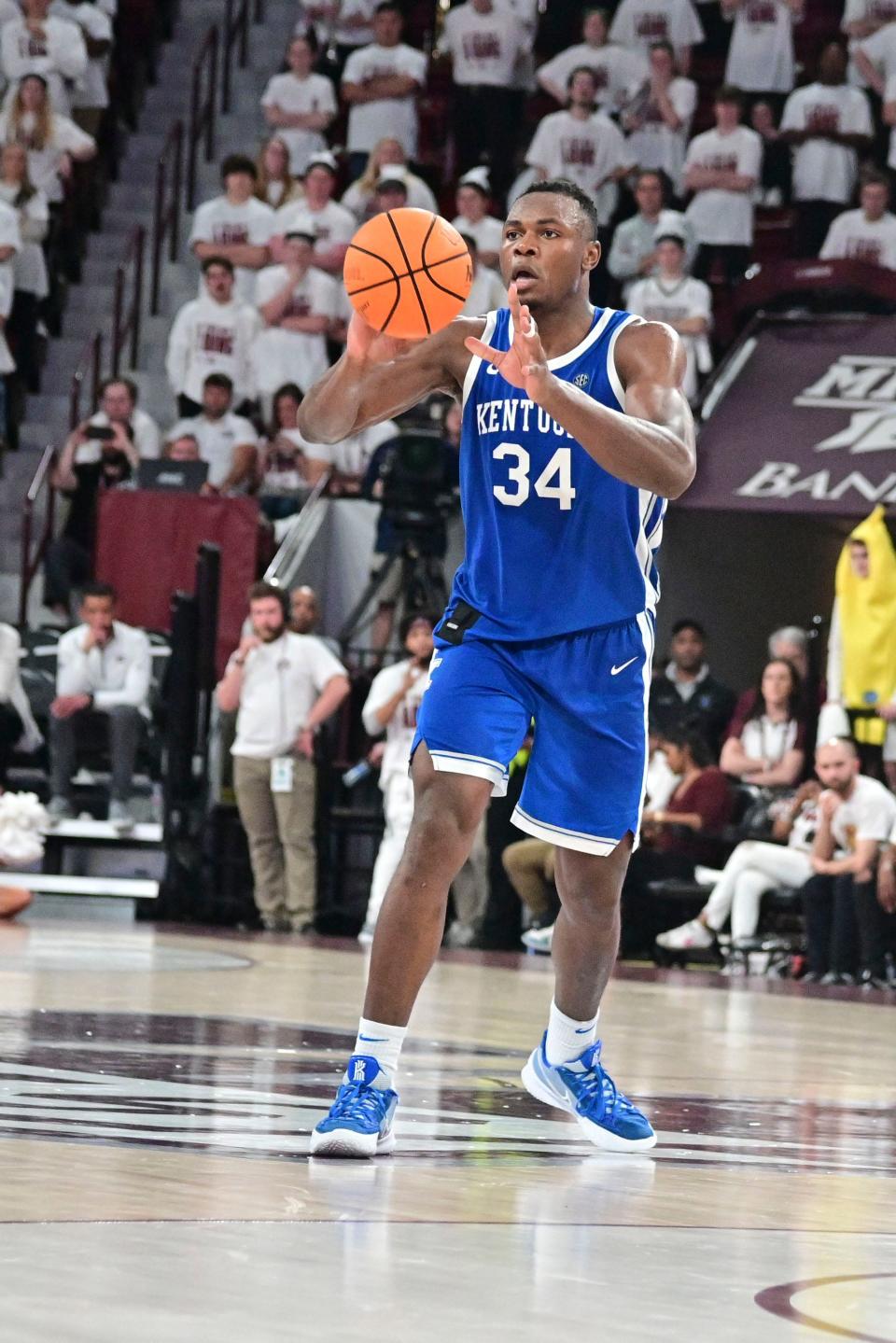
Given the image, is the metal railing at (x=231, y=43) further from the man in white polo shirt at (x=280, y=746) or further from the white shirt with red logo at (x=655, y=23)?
the man in white polo shirt at (x=280, y=746)

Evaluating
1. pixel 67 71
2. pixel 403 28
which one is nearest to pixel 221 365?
pixel 67 71

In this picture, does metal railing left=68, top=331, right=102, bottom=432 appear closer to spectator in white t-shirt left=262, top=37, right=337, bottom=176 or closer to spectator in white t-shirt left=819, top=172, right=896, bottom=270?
spectator in white t-shirt left=262, top=37, right=337, bottom=176

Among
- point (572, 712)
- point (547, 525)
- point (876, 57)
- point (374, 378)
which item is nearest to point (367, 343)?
point (374, 378)

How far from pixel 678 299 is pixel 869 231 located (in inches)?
55.5

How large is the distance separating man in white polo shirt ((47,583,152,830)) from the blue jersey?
9417 millimetres

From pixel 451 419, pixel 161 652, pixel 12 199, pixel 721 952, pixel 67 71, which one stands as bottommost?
pixel 721 952

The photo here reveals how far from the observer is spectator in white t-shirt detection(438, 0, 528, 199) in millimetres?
17359

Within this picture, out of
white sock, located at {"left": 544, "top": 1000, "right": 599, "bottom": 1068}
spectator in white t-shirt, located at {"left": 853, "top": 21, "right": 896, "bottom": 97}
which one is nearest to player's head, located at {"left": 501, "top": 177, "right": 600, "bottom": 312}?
white sock, located at {"left": 544, "top": 1000, "right": 599, "bottom": 1068}

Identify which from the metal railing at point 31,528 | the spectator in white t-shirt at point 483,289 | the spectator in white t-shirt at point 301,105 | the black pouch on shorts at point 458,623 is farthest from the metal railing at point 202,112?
the black pouch on shorts at point 458,623

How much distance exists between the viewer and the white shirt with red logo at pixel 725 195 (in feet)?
52.9

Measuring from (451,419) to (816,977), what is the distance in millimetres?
4568

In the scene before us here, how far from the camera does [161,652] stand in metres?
14.6

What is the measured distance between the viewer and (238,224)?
16891 mm

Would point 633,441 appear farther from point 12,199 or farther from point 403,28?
point 403,28
